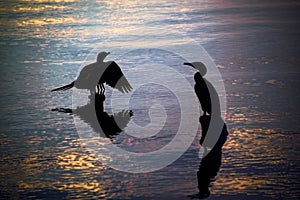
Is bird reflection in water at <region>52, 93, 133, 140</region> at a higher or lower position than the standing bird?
lower

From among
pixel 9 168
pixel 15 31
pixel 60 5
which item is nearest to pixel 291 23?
pixel 15 31

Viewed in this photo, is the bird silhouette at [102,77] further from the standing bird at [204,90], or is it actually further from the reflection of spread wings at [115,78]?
the standing bird at [204,90]

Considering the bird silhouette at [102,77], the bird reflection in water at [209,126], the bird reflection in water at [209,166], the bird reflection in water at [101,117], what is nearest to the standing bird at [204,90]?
the bird reflection in water at [209,126]

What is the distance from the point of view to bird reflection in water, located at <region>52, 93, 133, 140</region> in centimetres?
966

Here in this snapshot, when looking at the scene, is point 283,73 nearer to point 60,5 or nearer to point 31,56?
point 31,56

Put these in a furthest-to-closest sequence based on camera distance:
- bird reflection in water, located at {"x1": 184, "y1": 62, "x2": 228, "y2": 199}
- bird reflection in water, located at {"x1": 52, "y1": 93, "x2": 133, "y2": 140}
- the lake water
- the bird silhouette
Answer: the bird silhouette < bird reflection in water, located at {"x1": 52, "y1": 93, "x2": 133, "y2": 140} < bird reflection in water, located at {"x1": 184, "y1": 62, "x2": 228, "y2": 199} < the lake water

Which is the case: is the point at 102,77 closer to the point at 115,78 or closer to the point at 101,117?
the point at 115,78

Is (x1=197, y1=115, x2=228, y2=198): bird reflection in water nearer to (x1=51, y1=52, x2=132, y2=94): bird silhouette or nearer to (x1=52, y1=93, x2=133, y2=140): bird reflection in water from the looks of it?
(x1=52, y1=93, x2=133, y2=140): bird reflection in water

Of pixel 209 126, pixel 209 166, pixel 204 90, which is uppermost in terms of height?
pixel 204 90

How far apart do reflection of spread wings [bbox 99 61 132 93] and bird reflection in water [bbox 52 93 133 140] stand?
32 cm

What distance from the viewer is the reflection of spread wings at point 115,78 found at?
37.1 ft

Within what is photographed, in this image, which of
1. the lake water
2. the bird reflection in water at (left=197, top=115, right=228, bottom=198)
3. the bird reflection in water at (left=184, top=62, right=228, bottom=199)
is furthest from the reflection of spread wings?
the bird reflection in water at (left=197, top=115, right=228, bottom=198)

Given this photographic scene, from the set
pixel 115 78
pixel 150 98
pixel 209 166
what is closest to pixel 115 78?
pixel 115 78

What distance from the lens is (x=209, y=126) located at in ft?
31.0
